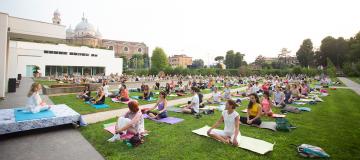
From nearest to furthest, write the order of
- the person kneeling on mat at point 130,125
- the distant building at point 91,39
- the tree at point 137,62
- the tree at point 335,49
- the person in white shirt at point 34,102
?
the person kneeling on mat at point 130,125, the person in white shirt at point 34,102, the tree at point 335,49, the distant building at point 91,39, the tree at point 137,62

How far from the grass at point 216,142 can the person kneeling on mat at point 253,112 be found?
0.33 m

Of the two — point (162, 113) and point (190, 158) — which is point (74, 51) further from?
point (190, 158)

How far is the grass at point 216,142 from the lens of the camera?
17.7 feet

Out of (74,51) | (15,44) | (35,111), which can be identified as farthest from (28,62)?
(35,111)

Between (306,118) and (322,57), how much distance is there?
6893cm

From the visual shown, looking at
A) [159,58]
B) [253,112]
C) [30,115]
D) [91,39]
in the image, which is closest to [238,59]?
[159,58]

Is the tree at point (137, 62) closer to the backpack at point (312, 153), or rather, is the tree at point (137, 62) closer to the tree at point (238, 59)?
the tree at point (238, 59)

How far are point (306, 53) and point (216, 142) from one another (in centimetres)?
7367

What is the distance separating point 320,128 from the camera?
7.88 metres

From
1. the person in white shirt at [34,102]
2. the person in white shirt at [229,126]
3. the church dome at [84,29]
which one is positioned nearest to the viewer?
the person in white shirt at [229,126]

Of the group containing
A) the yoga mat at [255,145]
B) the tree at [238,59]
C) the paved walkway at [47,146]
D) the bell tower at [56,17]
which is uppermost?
the bell tower at [56,17]

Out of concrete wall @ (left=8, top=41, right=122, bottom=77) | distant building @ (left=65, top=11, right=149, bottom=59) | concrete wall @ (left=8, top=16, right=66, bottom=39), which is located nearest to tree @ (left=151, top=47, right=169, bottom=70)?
distant building @ (left=65, top=11, right=149, bottom=59)

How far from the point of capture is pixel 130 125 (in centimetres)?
611

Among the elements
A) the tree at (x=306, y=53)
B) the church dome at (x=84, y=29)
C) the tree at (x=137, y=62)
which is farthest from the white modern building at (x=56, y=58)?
the tree at (x=306, y=53)
